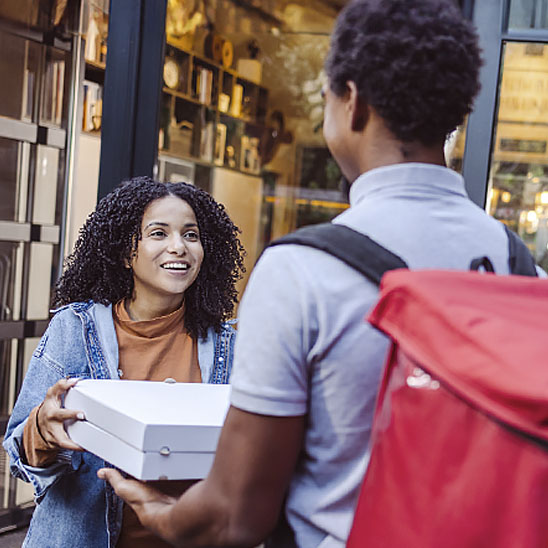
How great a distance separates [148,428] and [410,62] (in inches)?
25.9

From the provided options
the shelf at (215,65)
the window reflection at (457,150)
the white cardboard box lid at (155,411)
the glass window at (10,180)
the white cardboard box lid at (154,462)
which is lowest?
the white cardboard box lid at (154,462)

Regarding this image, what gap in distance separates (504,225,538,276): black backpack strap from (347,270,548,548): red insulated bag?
16 centimetres

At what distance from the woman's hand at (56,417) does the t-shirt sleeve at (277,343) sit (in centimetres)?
64

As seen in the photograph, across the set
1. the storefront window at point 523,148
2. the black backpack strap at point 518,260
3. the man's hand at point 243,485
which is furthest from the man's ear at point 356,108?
the storefront window at point 523,148

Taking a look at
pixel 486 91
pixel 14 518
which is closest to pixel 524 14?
pixel 486 91

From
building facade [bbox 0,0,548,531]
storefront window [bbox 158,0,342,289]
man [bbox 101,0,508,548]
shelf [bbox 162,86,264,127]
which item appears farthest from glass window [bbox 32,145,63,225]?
man [bbox 101,0,508,548]

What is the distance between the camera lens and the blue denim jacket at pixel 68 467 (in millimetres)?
1763

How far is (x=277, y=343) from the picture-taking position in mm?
952

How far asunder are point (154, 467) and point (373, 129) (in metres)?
0.61

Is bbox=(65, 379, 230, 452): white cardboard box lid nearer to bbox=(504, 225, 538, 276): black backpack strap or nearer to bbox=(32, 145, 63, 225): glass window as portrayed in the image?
bbox=(504, 225, 538, 276): black backpack strap

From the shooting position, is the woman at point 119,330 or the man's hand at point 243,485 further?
the woman at point 119,330

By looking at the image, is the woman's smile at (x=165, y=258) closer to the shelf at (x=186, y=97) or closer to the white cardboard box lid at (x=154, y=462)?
the white cardboard box lid at (x=154, y=462)

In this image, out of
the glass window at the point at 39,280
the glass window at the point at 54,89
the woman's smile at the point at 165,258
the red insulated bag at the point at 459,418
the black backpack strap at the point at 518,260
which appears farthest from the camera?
the glass window at the point at 39,280

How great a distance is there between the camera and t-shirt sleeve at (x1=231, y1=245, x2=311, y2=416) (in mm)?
949
